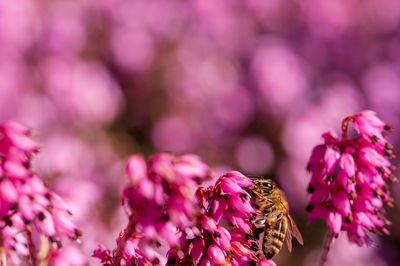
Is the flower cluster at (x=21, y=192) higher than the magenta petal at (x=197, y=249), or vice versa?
the flower cluster at (x=21, y=192)

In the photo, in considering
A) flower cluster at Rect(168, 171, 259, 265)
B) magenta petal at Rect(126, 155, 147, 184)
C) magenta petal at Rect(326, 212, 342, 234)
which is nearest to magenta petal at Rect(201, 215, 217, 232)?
flower cluster at Rect(168, 171, 259, 265)

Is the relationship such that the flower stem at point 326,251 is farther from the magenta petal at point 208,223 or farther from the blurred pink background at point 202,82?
the blurred pink background at point 202,82

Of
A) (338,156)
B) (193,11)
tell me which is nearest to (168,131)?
(193,11)

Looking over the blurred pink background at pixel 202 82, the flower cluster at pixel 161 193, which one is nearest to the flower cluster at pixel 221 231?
the flower cluster at pixel 161 193

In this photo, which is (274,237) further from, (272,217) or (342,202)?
(342,202)

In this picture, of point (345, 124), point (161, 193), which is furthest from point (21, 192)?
point (345, 124)
